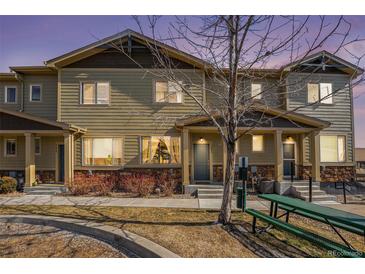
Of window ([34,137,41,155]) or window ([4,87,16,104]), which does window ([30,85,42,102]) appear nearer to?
window ([4,87,16,104])

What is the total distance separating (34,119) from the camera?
11.3 meters

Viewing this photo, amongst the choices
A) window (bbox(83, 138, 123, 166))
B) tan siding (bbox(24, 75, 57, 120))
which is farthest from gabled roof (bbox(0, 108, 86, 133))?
tan siding (bbox(24, 75, 57, 120))

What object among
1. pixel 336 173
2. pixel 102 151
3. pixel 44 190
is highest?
pixel 102 151

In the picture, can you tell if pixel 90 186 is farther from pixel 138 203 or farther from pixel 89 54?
pixel 89 54

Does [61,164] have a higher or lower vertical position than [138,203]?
higher

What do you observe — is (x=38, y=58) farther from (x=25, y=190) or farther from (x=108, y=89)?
(x=25, y=190)

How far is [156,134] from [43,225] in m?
7.30

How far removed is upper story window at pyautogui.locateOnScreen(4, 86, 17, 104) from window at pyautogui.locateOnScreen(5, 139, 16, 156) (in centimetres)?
208


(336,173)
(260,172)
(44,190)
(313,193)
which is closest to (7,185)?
(44,190)

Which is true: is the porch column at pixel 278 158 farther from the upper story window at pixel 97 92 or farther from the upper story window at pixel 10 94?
the upper story window at pixel 10 94

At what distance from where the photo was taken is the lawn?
4.50 m

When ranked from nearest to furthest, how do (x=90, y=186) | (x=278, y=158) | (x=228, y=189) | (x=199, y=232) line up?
(x=199, y=232) < (x=228, y=189) < (x=90, y=186) < (x=278, y=158)

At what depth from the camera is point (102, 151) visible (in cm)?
1272

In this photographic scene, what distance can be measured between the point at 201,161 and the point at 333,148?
724cm
